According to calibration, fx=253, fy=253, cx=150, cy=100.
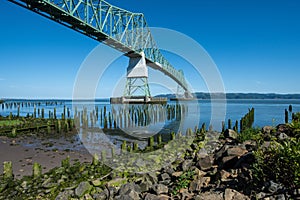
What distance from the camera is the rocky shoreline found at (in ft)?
15.5

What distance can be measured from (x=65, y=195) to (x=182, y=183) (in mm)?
3125

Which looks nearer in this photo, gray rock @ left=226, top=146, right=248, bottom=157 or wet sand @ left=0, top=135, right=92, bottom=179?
gray rock @ left=226, top=146, right=248, bottom=157

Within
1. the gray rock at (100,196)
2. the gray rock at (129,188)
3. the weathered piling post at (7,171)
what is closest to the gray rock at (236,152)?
Answer: the gray rock at (129,188)

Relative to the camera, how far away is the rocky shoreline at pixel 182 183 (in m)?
4.71

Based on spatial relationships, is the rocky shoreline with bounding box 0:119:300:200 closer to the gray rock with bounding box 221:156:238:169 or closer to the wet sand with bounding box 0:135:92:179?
the gray rock with bounding box 221:156:238:169

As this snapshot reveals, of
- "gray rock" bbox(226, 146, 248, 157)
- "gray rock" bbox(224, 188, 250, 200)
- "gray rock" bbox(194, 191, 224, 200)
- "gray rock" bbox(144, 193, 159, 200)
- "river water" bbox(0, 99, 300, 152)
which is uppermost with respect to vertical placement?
"gray rock" bbox(226, 146, 248, 157)

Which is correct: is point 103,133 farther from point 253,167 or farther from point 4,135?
point 253,167

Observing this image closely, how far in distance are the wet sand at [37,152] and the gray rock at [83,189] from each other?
380 centimetres

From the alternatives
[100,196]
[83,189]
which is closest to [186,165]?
[100,196]

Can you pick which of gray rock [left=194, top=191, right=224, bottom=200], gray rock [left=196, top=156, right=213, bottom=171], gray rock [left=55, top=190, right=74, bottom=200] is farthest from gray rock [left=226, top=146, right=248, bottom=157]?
gray rock [left=55, top=190, right=74, bottom=200]

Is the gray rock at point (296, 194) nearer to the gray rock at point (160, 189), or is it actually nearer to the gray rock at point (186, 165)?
the gray rock at point (160, 189)

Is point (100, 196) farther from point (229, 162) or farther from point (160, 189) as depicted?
point (229, 162)

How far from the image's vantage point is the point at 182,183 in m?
5.90

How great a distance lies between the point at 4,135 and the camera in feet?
61.0
